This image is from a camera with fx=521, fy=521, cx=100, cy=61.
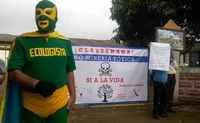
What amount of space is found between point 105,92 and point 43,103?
8256mm

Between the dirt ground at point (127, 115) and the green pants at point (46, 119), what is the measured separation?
252 inches

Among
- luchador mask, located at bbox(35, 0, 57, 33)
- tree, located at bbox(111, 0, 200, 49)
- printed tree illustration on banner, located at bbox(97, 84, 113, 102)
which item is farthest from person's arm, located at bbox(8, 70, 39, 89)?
tree, located at bbox(111, 0, 200, 49)

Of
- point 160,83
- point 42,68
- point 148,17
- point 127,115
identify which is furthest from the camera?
point 148,17

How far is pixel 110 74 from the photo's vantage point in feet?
40.1

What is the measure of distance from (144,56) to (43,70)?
351 inches

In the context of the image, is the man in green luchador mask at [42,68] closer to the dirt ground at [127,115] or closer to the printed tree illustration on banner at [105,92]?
the dirt ground at [127,115]

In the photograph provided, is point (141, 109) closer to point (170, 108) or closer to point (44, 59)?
point (170, 108)

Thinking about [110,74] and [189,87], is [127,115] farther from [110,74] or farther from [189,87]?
[189,87]

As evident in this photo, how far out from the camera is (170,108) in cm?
1250

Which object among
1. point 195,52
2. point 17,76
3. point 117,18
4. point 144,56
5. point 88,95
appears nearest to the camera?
point 17,76

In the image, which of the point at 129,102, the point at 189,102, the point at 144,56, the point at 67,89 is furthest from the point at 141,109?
the point at 67,89

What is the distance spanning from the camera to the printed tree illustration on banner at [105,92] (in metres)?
12.1

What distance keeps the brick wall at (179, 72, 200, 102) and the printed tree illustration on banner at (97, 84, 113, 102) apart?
10.2ft

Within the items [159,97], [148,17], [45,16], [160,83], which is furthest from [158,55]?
[148,17]
